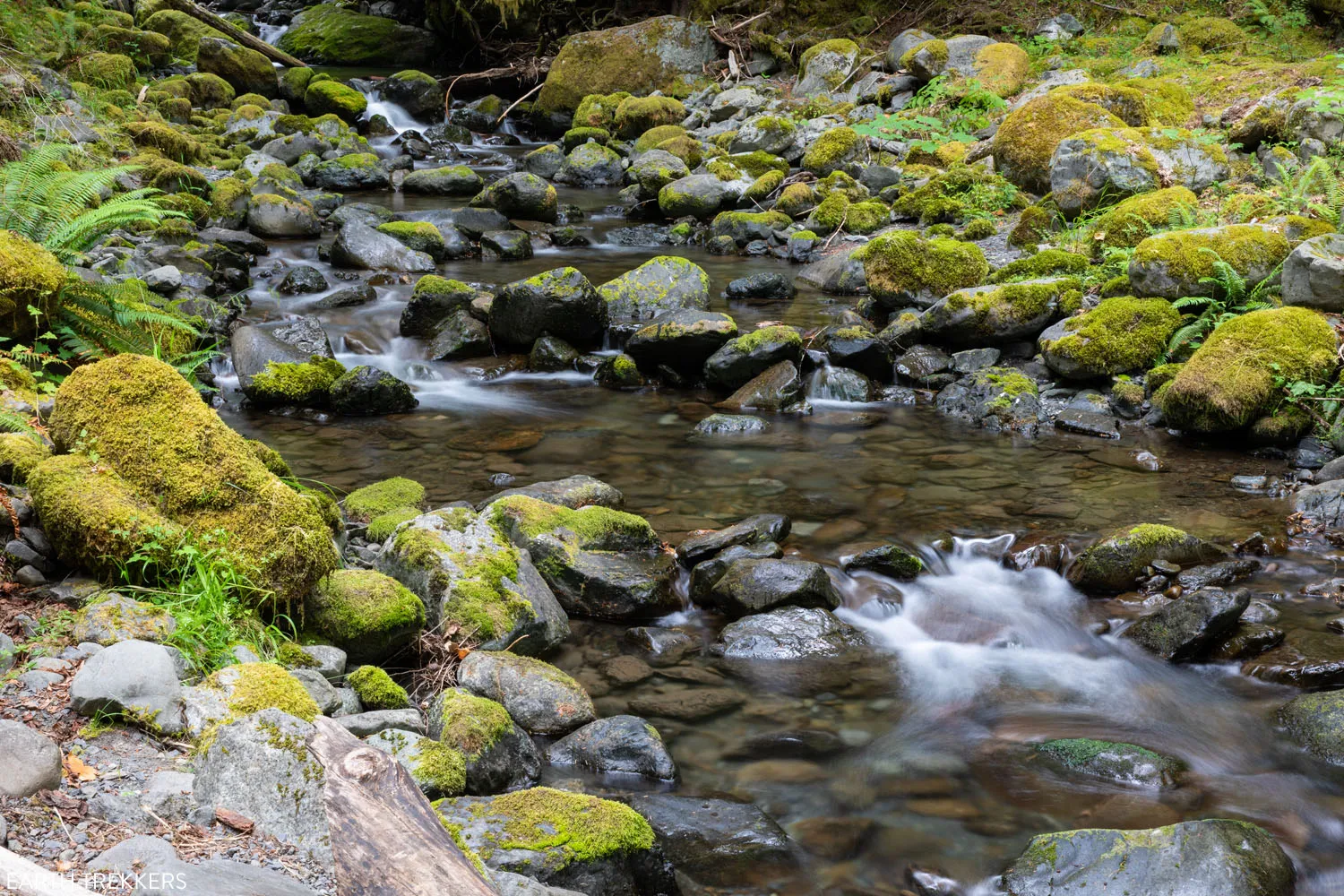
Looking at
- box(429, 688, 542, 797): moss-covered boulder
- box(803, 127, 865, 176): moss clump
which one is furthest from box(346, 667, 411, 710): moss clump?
box(803, 127, 865, 176): moss clump

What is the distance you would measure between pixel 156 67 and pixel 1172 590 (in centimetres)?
2345

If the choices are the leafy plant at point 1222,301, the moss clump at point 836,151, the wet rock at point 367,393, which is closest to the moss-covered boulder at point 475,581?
the wet rock at point 367,393

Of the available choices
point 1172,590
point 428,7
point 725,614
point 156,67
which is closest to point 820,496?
point 725,614

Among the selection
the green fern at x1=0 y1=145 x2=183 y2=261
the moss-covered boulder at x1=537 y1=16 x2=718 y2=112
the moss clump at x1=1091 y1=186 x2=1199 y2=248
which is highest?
the moss-covered boulder at x1=537 y1=16 x2=718 y2=112

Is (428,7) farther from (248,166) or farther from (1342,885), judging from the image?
(1342,885)

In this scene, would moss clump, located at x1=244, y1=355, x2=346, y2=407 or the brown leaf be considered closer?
the brown leaf

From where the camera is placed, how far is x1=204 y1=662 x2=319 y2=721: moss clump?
3031mm

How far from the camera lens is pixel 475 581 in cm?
496

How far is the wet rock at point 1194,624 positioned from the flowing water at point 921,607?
0.31ft

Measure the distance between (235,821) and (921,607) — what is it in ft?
13.9

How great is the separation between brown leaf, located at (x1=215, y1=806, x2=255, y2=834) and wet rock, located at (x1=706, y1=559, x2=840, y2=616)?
3361 mm

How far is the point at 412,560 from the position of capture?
5023mm

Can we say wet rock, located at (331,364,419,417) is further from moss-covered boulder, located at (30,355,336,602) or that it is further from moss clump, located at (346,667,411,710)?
moss clump, located at (346,667,411,710)

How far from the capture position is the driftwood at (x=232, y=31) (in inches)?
894
